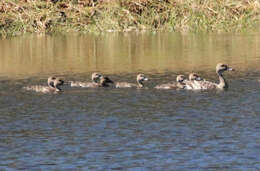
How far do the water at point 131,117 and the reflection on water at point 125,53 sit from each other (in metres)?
0.05

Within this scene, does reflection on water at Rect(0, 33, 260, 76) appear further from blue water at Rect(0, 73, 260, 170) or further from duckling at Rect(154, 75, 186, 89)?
blue water at Rect(0, 73, 260, 170)

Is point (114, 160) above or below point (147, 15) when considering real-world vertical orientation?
Answer: below

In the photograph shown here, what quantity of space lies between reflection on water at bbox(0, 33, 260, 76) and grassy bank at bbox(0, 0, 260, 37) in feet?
3.70

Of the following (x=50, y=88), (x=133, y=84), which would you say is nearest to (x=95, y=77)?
(x=133, y=84)

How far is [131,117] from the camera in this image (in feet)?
63.5

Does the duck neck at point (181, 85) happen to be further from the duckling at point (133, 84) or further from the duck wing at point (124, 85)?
the duck wing at point (124, 85)

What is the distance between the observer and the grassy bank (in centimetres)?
4297

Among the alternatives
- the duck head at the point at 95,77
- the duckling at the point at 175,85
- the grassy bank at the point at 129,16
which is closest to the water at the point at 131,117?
the duckling at the point at 175,85

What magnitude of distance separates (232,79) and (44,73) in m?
7.38

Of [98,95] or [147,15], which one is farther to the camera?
[147,15]

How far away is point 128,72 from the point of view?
29.1 m

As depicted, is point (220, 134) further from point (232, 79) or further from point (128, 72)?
point (128, 72)

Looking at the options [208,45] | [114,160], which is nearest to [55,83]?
[114,160]

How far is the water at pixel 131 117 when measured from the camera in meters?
15.0
